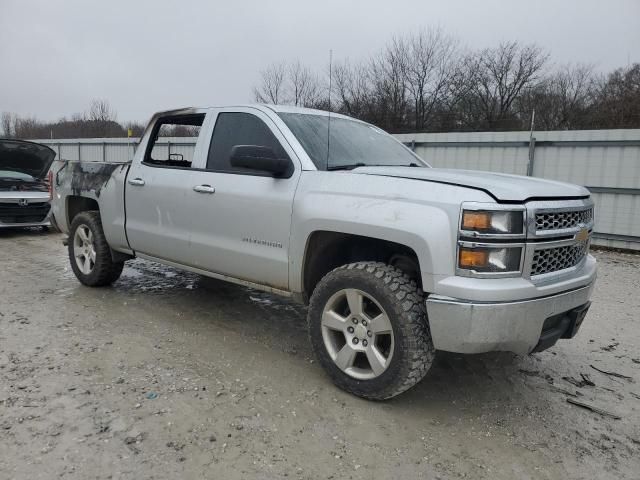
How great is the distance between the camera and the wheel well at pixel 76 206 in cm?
586

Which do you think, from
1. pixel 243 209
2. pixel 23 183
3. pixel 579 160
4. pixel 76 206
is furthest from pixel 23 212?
pixel 579 160

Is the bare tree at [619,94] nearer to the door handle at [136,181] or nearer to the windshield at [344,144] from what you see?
the windshield at [344,144]

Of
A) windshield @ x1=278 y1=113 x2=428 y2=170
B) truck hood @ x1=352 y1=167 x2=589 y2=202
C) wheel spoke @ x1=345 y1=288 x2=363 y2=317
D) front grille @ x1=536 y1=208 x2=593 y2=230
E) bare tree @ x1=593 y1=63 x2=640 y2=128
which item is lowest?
wheel spoke @ x1=345 y1=288 x2=363 y2=317

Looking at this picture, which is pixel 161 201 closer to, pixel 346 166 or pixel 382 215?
pixel 346 166

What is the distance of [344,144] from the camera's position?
3.94m

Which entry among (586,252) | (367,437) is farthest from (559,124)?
(367,437)

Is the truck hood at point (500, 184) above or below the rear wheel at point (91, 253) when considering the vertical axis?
above

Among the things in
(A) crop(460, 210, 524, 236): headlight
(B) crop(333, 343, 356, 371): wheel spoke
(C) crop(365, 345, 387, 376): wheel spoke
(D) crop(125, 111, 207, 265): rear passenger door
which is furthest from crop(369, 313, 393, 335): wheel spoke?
(D) crop(125, 111, 207, 265): rear passenger door

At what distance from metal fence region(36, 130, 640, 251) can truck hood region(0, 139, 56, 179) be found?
90.3 inches

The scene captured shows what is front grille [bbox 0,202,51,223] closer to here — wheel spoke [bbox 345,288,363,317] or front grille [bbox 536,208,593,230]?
wheel spoke [bbox 345,288,363,317]

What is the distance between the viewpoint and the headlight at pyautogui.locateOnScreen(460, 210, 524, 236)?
→ 8.80 ft

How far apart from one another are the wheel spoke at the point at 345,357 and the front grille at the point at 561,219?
1.32 metres

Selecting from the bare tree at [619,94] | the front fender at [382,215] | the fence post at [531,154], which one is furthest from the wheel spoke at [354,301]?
the bare tree at [619,94]

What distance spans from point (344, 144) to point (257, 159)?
2.71ft
